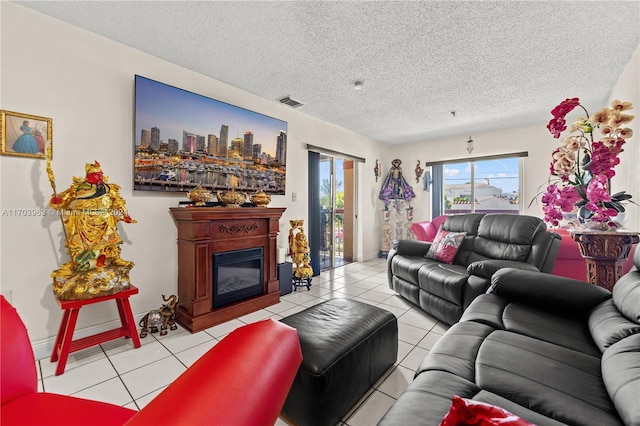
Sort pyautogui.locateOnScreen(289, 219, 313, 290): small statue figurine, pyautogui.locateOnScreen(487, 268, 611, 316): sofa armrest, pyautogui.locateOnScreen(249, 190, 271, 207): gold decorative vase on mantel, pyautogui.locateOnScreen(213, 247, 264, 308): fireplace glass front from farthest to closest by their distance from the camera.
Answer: pyautogui.locateOnScreen(289, 219, 313, 290): small statue figurine, pyautogui.locateOnScreen(249, 190, 271, 207): gold decorative vase on mantel, pyautogui.locateOnScreen(213, 247, 264, 308): fireplace glass front, pyautogui.locateOnScreen(487, 268, 611, 316): sofa armrest

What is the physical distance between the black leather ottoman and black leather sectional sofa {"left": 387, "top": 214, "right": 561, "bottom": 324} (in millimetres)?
865

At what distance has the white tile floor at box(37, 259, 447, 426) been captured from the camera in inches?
61.4

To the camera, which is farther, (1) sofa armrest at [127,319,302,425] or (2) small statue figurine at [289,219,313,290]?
(2) small statue figurine at [289,219,313,290]

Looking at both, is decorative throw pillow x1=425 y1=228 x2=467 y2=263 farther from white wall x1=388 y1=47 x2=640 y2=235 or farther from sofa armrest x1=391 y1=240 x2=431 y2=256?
white wall x1=388 y1=47 x2=640 y2=235

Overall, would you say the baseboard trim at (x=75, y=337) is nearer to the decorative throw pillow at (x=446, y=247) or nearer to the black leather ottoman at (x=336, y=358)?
the black leather ottoman at (x=336, y=358)

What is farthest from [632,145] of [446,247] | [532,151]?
[532,151]

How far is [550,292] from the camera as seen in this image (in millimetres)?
1589

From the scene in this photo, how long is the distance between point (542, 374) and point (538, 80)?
123 inches

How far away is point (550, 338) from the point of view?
1.29 m

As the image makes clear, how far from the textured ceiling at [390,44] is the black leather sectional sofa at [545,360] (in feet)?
5.95

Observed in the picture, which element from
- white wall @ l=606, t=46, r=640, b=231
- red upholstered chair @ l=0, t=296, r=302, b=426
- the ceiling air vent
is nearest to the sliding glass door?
the ceiling air vent

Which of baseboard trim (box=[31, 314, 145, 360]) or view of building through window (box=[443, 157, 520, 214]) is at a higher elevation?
view of building through window (box=[443, 157, 520, 214])

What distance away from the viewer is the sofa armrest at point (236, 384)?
1.03 ft

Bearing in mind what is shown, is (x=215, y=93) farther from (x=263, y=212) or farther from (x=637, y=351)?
(x=637, y=351)
